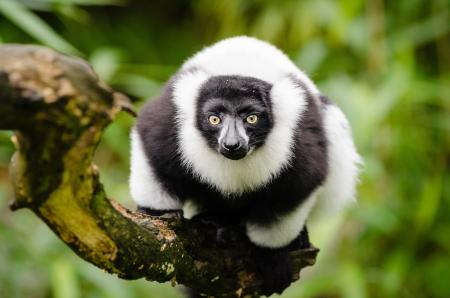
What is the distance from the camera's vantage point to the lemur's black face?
2797mm

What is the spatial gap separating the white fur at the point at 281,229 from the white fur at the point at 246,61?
1.82ft

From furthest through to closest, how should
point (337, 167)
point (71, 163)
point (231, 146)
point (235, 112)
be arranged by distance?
point (337, 167)
point (235, 112)
point (231, 146)
point (71, 163)

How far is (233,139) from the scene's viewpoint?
2.74 metres

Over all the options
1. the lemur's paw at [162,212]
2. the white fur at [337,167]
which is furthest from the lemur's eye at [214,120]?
the white fur at [337,167]

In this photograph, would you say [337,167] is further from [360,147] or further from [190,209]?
[360,147]

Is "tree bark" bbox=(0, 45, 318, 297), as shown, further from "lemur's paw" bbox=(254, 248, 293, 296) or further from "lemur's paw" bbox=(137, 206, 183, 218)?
"lemur's paw" bbox=(254, 248, 293, 296)

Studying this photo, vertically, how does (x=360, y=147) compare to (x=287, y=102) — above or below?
above

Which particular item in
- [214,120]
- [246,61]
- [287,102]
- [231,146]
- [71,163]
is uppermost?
[246,61]

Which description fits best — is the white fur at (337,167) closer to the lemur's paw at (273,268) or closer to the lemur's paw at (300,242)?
the lemur's paw at (300,242)

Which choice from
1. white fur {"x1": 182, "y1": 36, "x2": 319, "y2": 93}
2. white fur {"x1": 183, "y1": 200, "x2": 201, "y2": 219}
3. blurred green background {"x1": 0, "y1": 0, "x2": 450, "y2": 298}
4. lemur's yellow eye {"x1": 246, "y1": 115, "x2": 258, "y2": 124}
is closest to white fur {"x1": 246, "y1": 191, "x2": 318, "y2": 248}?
white fur {"x1": 183, "y1": 200, "x2": 201, "y2": 219}

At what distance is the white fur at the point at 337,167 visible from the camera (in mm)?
3309

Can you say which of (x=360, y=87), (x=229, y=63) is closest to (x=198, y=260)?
(x=229, y=63)

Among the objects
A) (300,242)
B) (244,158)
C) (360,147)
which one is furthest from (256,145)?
(360,147)

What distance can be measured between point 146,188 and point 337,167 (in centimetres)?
96
